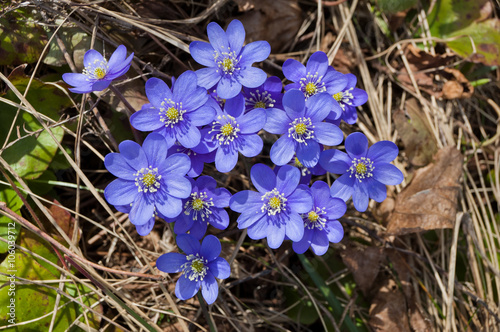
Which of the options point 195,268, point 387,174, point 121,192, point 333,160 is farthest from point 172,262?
point 387,174

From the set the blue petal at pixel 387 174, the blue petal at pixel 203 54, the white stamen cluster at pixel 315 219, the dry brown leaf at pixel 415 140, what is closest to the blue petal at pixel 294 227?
the white stamen cluster at pixel 315 219

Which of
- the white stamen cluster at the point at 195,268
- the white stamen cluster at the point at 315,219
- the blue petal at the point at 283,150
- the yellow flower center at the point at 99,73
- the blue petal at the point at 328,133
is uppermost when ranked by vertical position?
the yellow flower center at the point at 99,73

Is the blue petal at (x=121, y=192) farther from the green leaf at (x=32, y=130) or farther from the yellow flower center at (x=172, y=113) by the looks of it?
the green leaf at (x=32, y=130)

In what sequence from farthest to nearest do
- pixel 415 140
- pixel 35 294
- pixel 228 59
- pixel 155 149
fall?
pixel 415 140, pixel 35 294, pixel 228 59, pixel 155 149

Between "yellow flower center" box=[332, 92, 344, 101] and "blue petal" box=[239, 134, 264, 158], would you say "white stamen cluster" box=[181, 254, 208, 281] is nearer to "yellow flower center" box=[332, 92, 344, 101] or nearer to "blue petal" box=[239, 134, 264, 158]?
"blue petal" box=[239, 134, 264, 158]

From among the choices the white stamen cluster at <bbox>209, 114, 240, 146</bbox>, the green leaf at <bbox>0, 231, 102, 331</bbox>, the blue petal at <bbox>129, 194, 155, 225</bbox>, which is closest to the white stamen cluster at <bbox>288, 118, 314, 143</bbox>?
the white stamen cluster at <bbox>209, 114, 240, 146</bbox>

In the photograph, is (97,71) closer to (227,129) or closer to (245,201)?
(227,129)
